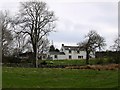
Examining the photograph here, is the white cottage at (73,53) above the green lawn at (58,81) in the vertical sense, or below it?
above

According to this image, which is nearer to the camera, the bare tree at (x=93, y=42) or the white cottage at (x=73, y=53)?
the bare tree at (x=93, y=42)

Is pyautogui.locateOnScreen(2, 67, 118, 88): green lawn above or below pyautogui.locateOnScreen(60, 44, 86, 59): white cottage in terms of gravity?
below

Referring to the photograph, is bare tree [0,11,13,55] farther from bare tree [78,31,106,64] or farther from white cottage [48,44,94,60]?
white cottage [48,44,94,60]

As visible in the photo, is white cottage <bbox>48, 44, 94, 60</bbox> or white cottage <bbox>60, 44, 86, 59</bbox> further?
white cottage <bbox>60, 44, 86, 59</bbox>

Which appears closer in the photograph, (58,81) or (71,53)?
(58,81)

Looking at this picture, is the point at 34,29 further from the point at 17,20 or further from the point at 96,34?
the point at 96,34

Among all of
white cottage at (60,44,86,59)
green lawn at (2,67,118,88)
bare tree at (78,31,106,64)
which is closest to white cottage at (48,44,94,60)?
white cottage at (60,44,86,59)

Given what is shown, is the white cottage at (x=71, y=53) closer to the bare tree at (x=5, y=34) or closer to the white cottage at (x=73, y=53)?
the white cottage at (x=73, y=53)

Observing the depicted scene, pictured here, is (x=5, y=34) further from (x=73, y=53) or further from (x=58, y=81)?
(x=73, y=53)

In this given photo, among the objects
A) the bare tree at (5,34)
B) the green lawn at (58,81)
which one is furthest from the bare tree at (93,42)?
the green lawn at (58,81)

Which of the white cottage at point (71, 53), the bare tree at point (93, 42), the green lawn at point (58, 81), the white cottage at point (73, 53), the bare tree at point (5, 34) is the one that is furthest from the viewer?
the white cottage at point (73, 53)

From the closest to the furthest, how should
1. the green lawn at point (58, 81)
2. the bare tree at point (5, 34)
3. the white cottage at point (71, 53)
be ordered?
the green lawn at point (58, 81), the bare tree at point (5, 34), the white cottage at point (71, 53)

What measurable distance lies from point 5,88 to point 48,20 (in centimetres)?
5108

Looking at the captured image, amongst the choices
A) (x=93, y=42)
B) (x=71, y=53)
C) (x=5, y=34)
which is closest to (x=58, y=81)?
(x=5, y=34)
